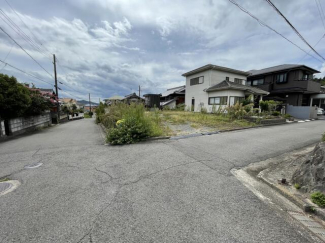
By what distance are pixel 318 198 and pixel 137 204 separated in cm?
264

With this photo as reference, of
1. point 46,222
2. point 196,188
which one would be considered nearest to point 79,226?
point 46,222

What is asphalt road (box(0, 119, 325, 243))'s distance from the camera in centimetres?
161

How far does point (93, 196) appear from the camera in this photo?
231cm

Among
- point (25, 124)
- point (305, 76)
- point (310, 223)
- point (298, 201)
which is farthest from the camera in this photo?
point (305, 76)

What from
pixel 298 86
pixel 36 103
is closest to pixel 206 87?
pixel 298 86

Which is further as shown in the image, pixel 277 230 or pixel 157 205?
pixel 157 205

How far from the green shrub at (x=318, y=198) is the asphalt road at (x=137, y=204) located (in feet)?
2.00

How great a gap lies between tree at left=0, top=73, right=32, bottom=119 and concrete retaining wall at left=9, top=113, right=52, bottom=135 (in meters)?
0.57

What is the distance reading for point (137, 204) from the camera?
211 centimetres

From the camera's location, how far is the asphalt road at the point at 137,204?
5.28 feet

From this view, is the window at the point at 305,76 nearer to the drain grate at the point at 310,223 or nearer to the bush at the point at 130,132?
the bush at the point at 130,132

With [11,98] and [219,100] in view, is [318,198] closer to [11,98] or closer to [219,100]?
[11,98]

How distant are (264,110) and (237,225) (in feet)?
46.7

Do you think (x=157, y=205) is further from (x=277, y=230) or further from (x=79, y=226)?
(x=277, y=230)
